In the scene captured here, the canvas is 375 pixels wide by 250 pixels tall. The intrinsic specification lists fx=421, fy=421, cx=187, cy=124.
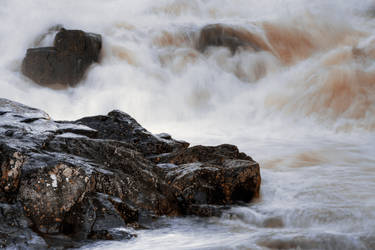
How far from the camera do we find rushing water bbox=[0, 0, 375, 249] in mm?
4172

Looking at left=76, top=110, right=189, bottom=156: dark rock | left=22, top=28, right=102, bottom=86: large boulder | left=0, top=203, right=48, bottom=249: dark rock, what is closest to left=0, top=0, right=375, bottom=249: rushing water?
left=22, top=28, right=102, bottom=86: large boulder

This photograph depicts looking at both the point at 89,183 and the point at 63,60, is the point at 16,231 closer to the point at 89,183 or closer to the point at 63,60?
the point at 89,183

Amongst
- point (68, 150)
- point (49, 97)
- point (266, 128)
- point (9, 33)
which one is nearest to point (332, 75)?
point (266, 128)

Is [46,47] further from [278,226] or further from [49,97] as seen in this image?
[278,226]

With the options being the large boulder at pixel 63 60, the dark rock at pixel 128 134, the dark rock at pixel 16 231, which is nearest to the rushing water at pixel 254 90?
the large boulder at pixel 63 60

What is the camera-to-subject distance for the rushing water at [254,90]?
417 centimetres

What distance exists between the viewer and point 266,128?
10.5 m

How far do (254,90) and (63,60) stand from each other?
584 cm

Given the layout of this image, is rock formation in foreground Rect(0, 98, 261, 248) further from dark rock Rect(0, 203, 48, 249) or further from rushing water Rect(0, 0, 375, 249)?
rushing water Rect(0, 0, 375, 249)

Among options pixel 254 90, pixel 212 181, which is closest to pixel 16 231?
pixel 212 181

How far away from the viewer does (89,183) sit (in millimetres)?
3484

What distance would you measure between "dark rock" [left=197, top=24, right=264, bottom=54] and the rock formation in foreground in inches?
364

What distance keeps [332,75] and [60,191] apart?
9.58 metres

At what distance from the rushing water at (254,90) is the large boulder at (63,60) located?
13.5 inches
